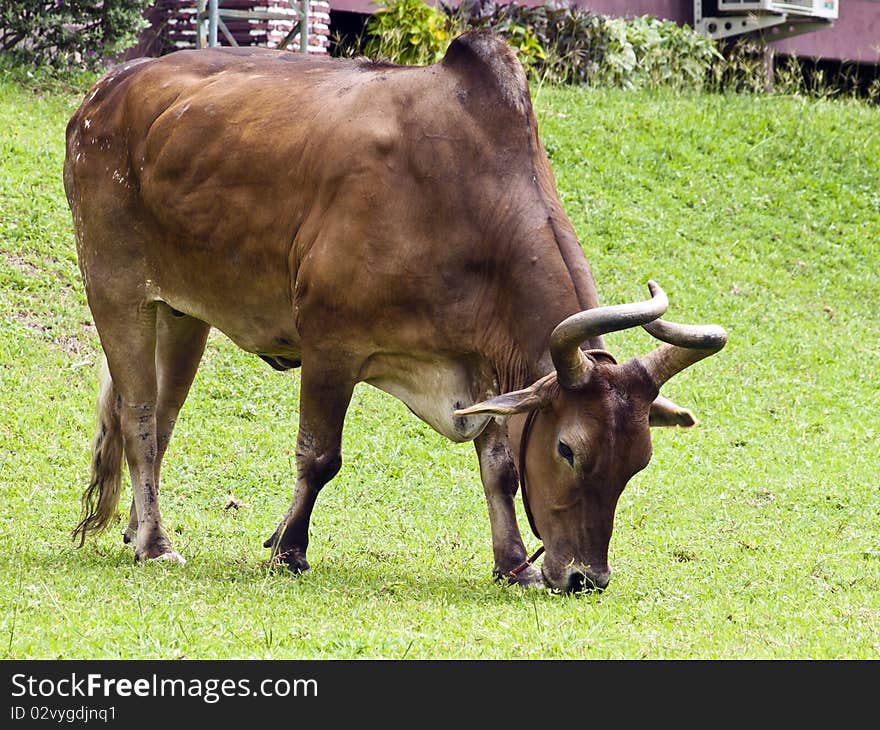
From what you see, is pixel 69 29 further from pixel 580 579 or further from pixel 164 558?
pixel 580 579

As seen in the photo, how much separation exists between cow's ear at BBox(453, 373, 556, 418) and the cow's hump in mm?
1426

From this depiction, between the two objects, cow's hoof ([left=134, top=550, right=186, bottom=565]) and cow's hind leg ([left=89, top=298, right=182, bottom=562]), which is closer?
cow's hoof ([left=134, top=550, right=186, bottom=565])

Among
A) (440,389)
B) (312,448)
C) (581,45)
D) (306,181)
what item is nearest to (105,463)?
(312,448)

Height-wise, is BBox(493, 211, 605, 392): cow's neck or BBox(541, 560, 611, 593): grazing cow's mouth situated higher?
BBox(493, 211, 605, 392): cow's neck

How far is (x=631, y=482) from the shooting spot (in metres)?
9.83

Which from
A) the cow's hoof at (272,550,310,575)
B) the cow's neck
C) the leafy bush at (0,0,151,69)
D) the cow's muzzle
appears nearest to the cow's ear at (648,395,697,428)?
the cow's neck

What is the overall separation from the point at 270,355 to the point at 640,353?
17.3 ft

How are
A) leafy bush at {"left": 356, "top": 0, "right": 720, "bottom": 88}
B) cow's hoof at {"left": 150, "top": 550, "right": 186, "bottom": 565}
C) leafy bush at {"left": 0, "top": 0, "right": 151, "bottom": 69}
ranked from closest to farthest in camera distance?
cow's hoof at {"left": 150, "top": 550, "right": 186, "bottom": 565}
leafy bush at {"left": 0, "top": 0, "right": 151, "bottom": 69}
leafy bush at {"left": 356, "top": 0, "right": 720, "bottom": 88}

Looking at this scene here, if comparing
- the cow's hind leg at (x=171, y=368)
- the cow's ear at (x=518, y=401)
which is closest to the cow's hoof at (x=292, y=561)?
the cow's ear at (x=518, y=401)

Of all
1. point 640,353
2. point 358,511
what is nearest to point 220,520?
point 358,511

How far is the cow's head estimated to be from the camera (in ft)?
20.4

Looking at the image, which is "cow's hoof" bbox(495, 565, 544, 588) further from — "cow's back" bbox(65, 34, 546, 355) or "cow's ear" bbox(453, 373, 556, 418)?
"cow's back" bbox(65, 34, 546, 355)

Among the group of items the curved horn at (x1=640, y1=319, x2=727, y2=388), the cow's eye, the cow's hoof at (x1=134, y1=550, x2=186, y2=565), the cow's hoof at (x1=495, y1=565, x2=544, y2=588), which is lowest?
the cow's hoof at (x1=134, y1=550, x2=186, y2=565)

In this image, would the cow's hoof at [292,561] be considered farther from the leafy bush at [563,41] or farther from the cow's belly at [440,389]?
the leafy bush at [563,41]
